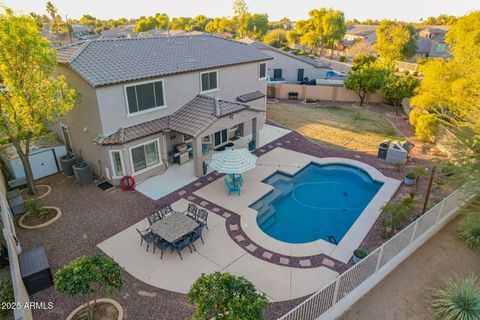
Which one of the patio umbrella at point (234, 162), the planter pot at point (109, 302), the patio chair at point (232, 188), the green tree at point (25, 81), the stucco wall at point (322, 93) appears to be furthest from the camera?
the stucco wall at point (322, 93)

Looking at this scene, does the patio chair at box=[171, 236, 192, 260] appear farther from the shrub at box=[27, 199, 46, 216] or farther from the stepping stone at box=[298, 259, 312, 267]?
the shrub at box=[27, 199, 46, 216]

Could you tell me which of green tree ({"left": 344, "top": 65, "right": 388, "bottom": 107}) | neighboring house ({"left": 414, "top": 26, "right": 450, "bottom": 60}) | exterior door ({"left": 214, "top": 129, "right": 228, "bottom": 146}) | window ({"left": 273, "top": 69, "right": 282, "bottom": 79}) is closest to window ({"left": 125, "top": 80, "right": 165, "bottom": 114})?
exterior door ({"left": 214, "top": 129, "right": 228, "bottom": 146})

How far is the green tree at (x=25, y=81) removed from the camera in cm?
1329

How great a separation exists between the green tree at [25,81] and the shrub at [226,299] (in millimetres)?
12191

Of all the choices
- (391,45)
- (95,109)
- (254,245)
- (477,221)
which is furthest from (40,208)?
(391,45)

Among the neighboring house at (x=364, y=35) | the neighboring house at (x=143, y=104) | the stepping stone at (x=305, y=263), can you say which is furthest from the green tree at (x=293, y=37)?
the stepping stone at (x=305, y=263)

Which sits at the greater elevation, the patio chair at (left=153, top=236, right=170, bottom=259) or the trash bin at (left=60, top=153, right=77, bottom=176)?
the trash bin at (left=60, top=153, right=77, bottom=176)

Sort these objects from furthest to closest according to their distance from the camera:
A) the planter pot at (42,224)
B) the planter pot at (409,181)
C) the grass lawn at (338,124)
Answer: the grass lawn at (338,124)
the planter pot at (409,181)
the planter pot at (42,224)

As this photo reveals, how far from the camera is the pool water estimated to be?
1463 cm

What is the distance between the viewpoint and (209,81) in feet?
67.9

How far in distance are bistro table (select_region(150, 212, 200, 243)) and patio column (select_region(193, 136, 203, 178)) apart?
16.9ft

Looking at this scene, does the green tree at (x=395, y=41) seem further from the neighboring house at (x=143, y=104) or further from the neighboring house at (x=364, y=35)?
the neighboring house at (x=143, y=104)

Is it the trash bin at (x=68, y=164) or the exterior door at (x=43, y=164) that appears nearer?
the exterior door at (x=43, y=164)

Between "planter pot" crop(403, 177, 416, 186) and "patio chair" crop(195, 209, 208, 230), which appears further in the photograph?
"planter pot" crop(403, 177, 416, 186)
